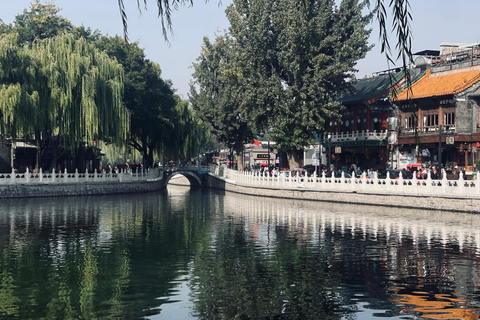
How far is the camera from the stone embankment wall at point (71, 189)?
150 feet

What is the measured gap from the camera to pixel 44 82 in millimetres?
45156

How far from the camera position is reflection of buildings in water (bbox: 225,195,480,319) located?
16.4 m

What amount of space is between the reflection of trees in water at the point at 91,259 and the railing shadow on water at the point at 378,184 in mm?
11337

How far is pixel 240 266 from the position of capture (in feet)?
62.0

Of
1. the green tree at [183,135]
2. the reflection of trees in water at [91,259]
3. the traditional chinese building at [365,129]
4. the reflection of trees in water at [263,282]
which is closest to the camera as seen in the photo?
the reflection of trees in water at [263,282]

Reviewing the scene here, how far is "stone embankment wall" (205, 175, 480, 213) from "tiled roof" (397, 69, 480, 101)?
9.16 meters

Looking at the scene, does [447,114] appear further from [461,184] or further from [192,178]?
[192,178]

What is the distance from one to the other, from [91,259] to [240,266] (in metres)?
5.34

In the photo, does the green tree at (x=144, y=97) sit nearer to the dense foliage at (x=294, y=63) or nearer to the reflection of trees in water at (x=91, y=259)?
the dense foliage at (x=294, y=63)

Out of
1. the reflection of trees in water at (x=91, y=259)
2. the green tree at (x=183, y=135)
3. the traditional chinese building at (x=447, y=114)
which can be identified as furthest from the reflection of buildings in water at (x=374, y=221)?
the green tree at (x=183, y=135)

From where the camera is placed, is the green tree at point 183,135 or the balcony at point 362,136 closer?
the balcony at point 362,136

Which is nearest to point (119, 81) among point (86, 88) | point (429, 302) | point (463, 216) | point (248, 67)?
point (86, 88)

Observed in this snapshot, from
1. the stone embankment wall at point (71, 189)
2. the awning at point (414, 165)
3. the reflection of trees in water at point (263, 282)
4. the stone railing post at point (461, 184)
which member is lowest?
the reflection of trees in water at point (263, 282)

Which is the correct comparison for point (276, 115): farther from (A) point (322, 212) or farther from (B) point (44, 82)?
(B) point (44, 82)
